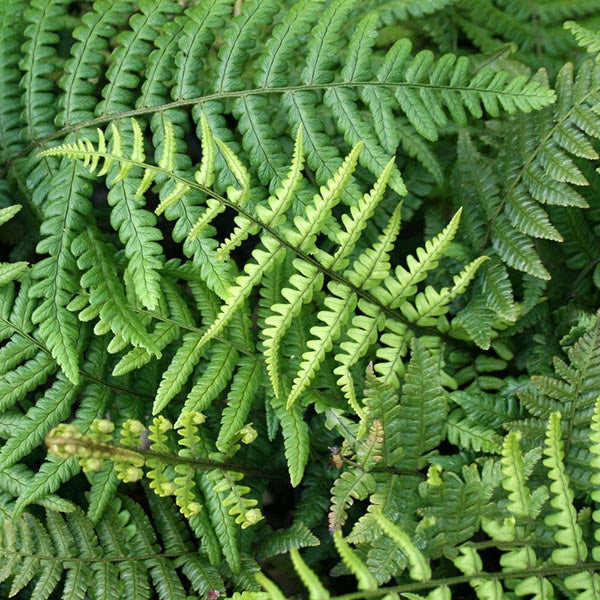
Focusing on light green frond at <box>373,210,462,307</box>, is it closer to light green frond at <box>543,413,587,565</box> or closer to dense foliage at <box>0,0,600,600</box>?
dense foliage at <box>0,0,600,600</box>

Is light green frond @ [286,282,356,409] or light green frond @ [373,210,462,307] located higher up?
light green frond @ [373,210,462,307]

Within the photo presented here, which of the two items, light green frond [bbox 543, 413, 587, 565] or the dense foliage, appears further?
the dense foliage

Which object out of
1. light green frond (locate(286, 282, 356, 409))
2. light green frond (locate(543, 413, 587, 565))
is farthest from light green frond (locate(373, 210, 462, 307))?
light green frond (locate(543, 413, 587, 565))

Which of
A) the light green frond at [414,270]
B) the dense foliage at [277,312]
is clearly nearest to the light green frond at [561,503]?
the dense foliage at [277,312]

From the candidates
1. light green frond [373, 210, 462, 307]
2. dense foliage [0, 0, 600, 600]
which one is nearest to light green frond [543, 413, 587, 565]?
dense foliage [0, 0, 600, 600]

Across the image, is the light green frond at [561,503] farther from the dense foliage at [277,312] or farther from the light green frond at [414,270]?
the light green frond at [414,270]

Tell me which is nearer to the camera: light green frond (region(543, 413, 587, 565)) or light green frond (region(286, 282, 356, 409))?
light green frond (region(543, 413, 587, 565))

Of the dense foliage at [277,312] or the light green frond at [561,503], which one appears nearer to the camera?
the light green frond at [561,503]

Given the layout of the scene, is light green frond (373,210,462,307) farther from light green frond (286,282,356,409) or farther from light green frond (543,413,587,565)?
light green frond (543,413,587,565)

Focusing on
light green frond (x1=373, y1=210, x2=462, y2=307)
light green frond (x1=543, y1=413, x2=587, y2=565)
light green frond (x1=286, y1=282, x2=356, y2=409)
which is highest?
light green frond (x1=373, y1=210, x2=462, y2=307)

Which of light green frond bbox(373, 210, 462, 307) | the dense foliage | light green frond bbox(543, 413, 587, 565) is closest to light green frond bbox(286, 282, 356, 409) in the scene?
the dense foliage

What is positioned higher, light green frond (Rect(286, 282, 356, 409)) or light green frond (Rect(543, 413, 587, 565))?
light green frond (Rect(286, 282, 356, 409))
